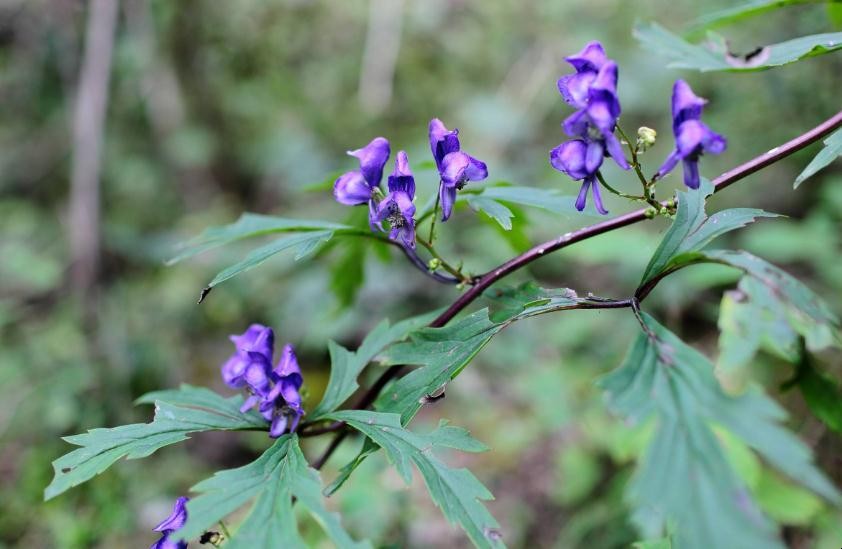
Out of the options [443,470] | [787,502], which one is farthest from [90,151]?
[787,502]

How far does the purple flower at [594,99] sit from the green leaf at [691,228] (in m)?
0.13

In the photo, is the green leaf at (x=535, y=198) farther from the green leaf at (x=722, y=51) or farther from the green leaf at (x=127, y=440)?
the green leaf at (x=127, y=440)

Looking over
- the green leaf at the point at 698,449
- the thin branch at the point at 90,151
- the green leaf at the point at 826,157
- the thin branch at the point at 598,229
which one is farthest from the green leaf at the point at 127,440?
the thin branch at the point at 90,151

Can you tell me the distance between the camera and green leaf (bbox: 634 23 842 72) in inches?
44.8

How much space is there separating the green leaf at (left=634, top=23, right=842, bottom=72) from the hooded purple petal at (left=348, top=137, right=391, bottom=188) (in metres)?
0.57

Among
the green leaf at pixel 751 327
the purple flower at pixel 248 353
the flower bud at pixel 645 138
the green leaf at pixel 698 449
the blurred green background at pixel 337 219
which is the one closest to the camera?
the green leaf at pixel 698 449

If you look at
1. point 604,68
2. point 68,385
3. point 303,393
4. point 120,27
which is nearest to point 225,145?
point 120,27

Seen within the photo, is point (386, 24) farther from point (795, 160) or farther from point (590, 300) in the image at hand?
point (590, 300)

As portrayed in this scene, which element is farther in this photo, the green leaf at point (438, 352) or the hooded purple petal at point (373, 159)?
the hooded purple petal at point (373, 159)

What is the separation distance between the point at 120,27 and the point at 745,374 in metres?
5.25

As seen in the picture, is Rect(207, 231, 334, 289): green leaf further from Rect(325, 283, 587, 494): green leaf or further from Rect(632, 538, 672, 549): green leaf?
Rect(632, 538, 672, 549): green leaf

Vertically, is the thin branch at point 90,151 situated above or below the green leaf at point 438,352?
below

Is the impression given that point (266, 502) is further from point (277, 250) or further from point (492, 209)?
point (492, 209)

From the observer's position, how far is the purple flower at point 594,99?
96cm
